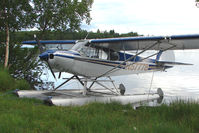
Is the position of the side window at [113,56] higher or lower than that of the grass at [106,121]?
higher

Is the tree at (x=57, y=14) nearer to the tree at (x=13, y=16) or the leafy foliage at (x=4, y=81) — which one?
the tree at (x=13, y=16)

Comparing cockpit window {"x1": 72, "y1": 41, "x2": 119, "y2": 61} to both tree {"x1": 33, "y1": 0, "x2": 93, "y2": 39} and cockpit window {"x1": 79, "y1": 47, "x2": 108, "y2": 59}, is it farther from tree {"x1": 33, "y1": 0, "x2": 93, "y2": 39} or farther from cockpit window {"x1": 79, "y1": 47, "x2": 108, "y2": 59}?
tree {"x1": 33, "y1": 0, "x2": 93, "y2": 39}

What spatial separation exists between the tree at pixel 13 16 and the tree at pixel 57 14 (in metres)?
0.53

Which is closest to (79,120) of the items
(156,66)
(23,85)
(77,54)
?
(77,54)

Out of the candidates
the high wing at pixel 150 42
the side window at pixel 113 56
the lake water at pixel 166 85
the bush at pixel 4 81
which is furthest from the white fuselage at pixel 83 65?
the bush at pixel 4 81

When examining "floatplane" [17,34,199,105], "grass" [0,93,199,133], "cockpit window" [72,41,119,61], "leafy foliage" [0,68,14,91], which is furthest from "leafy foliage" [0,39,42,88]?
"grass" [0,93,199,133]

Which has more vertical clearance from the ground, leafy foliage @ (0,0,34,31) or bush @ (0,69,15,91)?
leafy foliage @ (0,0,34,31)

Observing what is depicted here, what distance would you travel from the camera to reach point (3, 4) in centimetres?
921

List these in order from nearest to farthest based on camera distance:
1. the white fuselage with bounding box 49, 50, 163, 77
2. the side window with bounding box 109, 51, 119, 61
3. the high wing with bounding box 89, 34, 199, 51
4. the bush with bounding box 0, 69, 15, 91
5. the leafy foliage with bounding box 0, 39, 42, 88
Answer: the white fuselage with bounding box 49, 50, 163, 77 → the high wing with bounding box 89, 34, 199, 51 → the bush with bounding box 0, 69, 15, 91 → the side window with bounding box 109, 51, 119, 61 → the leafy foliage with bounding box 0, 39, 42, 88

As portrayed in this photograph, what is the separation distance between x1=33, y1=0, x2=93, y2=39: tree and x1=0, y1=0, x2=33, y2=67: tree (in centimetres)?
53

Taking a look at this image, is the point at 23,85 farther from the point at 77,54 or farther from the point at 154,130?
the point at 154,130

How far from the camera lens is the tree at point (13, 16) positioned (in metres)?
9.24

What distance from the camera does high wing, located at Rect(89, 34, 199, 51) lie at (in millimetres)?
6844

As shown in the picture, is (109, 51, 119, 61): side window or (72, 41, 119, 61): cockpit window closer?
(72, 41, 119, 61): cockpit window
